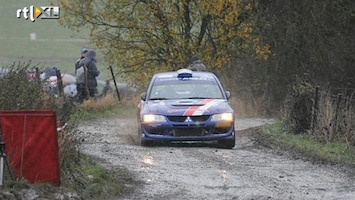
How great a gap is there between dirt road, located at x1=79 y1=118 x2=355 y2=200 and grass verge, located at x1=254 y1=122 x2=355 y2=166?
41 cm

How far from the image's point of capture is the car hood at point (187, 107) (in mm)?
18875

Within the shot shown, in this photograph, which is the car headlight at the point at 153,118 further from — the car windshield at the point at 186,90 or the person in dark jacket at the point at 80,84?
the person in dark jacket at the point at 80,84

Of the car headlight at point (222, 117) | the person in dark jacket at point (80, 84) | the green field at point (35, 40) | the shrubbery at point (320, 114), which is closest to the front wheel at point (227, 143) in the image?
the car headlight at point (222, 117)

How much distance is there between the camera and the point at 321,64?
30562mm

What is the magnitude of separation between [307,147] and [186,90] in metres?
3.06

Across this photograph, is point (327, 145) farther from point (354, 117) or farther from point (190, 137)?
point (190, 137)

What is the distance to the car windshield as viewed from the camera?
65.5 feet

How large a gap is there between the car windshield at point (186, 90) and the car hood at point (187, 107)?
0.35 m

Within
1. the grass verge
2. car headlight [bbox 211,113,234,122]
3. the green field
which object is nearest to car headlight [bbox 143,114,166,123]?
car headlight [bbox 211,113,234,122]

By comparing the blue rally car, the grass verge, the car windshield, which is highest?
the car windshield

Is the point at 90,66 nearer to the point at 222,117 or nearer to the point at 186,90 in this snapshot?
the point at 186,90

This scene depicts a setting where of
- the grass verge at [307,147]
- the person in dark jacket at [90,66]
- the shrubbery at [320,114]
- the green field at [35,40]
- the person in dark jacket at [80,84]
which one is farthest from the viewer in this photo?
the green field at [35,40]

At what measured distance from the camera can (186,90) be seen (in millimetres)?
20156

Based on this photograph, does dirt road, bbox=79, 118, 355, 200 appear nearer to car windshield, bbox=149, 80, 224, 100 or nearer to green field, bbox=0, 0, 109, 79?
car windshield, bbox=149, 80, 224, 100
